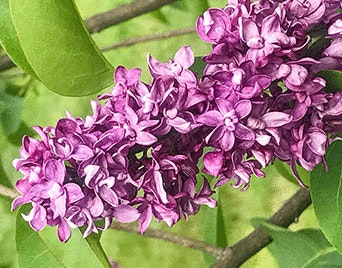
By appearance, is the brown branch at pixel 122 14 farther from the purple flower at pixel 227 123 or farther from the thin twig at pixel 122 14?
the purple flower at pixel 227 123

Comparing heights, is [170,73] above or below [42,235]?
above

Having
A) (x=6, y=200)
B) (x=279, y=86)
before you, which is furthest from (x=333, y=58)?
(x=6, y=200)

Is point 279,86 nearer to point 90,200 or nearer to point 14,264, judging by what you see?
point 90,200

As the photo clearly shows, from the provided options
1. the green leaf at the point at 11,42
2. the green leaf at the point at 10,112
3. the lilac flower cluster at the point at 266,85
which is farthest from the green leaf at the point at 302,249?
the green leaf at the point at 10,112

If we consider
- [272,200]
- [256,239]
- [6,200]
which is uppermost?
[256,239]

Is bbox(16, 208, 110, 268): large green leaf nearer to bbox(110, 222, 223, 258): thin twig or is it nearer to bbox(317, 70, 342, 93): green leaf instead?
bbox(110, 222, 223, 258): thin twig

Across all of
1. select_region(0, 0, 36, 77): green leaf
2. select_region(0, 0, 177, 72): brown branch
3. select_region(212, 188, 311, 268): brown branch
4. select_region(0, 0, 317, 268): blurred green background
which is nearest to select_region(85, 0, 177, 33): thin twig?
select_region(0, 0, 177, 72): brown branch
